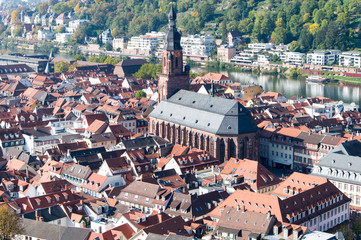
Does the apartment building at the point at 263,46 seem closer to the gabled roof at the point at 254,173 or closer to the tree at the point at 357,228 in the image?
the gabled roof at the point at 254,173

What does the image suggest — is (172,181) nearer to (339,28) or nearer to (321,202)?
(321,202)

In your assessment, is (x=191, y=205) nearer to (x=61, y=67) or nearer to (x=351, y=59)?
(x=61, y=67)

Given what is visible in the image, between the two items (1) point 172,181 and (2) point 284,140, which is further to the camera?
(2) point 284,140

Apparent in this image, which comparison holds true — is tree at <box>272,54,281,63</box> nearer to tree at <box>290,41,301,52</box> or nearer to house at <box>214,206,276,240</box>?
tree at <box>290,41,301,52</box>

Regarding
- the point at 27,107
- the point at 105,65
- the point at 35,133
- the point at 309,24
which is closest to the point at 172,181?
the point at 35,133

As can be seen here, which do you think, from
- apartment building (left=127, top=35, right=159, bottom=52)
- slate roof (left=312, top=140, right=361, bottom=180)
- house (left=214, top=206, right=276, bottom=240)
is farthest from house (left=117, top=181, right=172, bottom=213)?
apartment building (left=127, top=35, right=159, bottom=52)

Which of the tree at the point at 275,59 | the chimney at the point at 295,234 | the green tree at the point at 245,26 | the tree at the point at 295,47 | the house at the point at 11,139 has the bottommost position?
the chimney at the point at 295,234

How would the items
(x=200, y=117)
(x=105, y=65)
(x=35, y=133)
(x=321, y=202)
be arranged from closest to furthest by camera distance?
(x=321, y=202)
(x=200, y=117)
(x=35, y=133)
(x=105, y=65)

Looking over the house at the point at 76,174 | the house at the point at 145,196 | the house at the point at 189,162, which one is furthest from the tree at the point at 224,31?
the house at the point at 145,196
